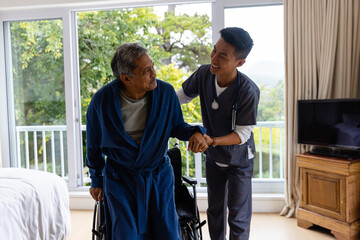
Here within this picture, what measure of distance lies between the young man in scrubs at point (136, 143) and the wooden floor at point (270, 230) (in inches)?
59.1

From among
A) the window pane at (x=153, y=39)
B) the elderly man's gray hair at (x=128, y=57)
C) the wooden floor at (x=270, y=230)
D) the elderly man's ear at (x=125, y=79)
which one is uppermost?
the window pane at (x=153, y=39)

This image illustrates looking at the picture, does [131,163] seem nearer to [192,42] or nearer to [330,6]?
[330,6]

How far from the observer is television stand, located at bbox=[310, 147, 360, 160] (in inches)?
104

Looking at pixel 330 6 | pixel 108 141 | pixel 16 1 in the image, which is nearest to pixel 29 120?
pixel 16 1

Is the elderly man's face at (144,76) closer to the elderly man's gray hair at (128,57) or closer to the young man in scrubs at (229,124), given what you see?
the elderly man's gray hair at (128,57)

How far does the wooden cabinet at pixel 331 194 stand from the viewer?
2520 millimetres

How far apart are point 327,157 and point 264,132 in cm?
123

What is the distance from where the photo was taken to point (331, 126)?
277 cm

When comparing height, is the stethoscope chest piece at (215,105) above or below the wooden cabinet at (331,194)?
above

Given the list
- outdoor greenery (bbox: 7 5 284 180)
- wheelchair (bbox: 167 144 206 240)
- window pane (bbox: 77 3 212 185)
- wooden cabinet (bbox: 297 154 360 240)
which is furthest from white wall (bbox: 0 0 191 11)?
wooden cabinet (bbox: 297 154 360 240)

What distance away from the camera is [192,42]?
5.19 metres

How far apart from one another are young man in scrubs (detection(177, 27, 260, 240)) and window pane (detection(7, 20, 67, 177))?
2263 mm

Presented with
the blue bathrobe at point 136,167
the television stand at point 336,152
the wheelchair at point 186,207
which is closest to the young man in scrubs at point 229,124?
the wheelchair at point 186,207

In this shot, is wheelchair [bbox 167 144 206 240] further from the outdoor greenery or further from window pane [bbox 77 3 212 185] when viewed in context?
window pane [bbox 77 3 212 185]
